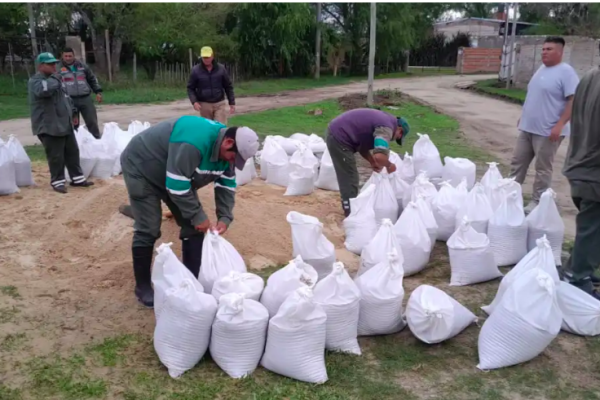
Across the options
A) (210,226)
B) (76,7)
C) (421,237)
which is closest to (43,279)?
(210,226)

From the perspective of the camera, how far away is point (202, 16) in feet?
70.5

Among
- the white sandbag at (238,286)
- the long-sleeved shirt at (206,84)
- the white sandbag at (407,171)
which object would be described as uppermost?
the long-sleeved shirt at (206,84)

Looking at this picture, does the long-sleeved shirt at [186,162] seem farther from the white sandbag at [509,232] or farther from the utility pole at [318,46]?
the utility pole at [318,46]

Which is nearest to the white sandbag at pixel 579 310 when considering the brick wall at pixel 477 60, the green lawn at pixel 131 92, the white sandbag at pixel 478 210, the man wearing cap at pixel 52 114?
the white sandbag at pixel 478 210

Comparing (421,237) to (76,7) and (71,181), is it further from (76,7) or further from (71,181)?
(76,7)

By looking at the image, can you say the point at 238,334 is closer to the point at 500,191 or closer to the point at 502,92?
the point at 500,191

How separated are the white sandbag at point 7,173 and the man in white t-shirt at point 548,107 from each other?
4693 mm

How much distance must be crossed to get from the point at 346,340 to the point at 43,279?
2052mm

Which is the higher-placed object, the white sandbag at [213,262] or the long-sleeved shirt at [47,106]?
the long-sleeved shirt at [47,106]

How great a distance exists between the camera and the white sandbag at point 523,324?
2.66m

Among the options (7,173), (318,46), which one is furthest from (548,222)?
(318,46)

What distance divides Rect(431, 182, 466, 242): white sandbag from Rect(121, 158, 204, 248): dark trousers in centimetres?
205

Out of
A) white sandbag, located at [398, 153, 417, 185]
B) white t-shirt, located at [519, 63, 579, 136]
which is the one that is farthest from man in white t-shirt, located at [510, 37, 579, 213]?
white sandbag, located at [398, 153, 417, 185]

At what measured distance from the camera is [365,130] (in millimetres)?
4500
